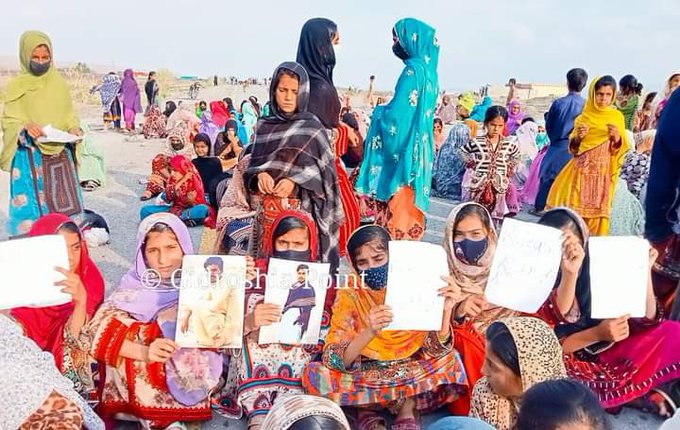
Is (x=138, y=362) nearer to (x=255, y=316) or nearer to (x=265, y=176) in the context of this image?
(x=255, y=316)

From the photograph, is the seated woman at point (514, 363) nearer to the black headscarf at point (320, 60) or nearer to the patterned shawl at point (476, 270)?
the patterned shawl at point (476, 270)

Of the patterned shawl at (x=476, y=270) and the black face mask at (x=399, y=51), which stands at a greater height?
the black face mask at (x=399, y=51)

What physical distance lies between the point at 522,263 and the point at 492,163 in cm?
307

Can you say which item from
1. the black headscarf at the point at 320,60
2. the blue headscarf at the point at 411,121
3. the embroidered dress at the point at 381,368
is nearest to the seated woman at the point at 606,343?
the embroidered dress at the point at 381,368

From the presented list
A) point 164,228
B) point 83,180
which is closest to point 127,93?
point 83,180

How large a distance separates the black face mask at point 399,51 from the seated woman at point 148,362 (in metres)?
2.75

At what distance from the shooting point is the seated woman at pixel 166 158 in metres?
6.98

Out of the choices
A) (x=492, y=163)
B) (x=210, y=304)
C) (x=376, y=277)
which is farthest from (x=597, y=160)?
(x=210, y=304)

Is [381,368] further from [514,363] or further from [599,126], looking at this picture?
[599,126]

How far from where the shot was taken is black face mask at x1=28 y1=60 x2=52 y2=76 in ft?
14.7

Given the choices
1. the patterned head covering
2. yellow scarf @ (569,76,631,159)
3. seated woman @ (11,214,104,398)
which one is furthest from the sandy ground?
yellow scarf @ (569,76,631,159)

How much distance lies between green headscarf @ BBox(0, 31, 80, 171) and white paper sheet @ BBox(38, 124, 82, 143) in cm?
10

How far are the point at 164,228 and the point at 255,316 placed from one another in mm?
694

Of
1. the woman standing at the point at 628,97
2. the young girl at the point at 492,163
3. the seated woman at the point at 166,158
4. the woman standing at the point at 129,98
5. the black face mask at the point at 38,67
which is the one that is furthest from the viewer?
the woman standing at the point at 129,98
